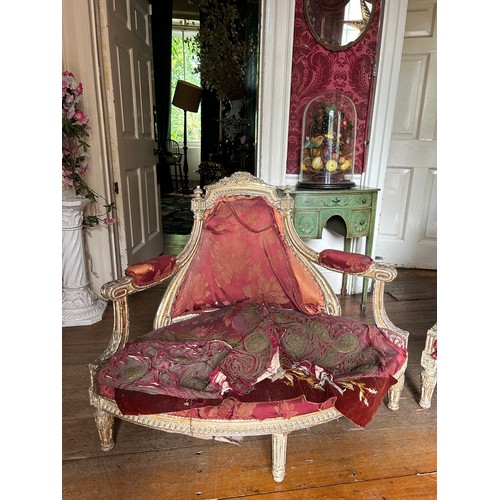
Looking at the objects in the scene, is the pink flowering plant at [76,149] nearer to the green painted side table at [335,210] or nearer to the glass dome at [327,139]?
the green painted side table at [335,210]

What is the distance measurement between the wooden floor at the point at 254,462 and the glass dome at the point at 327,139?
4.83ft

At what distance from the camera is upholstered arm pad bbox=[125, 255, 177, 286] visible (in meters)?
1.23

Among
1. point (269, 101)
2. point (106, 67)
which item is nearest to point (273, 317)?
point (269, 101)

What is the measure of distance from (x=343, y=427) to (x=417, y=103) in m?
2.76

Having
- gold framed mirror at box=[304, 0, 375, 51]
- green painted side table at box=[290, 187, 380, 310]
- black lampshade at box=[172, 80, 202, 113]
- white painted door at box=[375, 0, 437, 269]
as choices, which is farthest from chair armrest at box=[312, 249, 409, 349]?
black lampshade at box=[172, 80, 202, 113]

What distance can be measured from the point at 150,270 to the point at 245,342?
427 mm

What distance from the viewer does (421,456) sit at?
134 cm

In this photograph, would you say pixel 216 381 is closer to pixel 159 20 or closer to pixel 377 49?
pixel 377 49

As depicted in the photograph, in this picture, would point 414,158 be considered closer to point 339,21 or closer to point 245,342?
point 339,21

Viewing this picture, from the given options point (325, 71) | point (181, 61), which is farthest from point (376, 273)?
point (181, 61)

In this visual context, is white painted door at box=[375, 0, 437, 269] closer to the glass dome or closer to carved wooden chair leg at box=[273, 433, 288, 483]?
the glass dome

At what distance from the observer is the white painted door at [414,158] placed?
292 centimetres

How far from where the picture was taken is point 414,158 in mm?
3160
